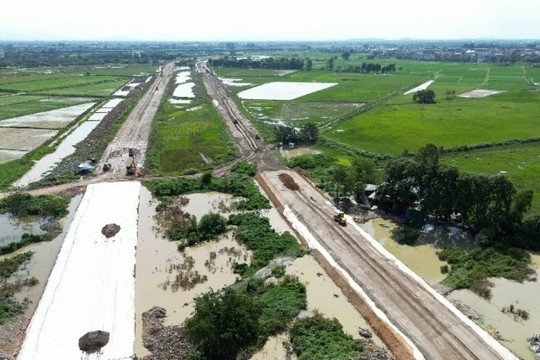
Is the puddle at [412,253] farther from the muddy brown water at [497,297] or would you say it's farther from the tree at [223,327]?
the tree at [223,327]

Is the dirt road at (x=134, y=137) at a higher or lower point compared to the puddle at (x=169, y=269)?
higher

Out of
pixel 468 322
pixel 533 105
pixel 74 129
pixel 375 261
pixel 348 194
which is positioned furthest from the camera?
→ pixel 533 105

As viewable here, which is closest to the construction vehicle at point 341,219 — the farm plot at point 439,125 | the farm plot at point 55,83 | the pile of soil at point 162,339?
the pile of soil at point 162,339

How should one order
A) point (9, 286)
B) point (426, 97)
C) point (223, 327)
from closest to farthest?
point (223, 327) → point (9, 286) → point (426, 97)

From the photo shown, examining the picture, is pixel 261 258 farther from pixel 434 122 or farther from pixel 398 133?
pixel 434 122

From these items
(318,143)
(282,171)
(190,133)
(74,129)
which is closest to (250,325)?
(282,171)

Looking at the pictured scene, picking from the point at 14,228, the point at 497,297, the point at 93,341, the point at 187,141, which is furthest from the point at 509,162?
the point at 14,228

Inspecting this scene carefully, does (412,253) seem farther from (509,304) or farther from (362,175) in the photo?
(362,175)
